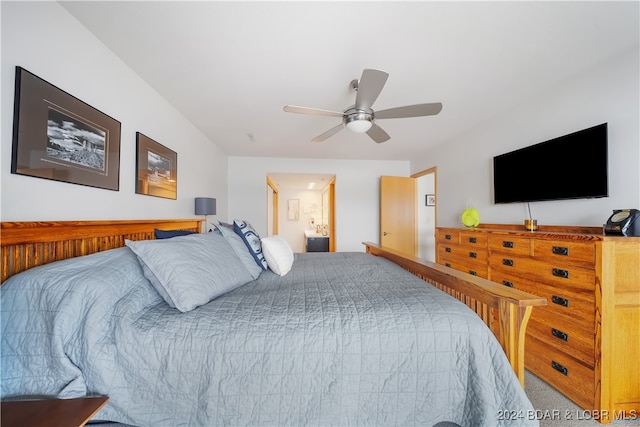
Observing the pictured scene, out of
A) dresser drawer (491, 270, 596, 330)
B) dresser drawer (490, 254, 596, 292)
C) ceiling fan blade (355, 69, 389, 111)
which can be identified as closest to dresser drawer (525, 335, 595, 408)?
dresser drawer (491, 270, 596, 330)

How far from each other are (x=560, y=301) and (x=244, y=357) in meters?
1.99

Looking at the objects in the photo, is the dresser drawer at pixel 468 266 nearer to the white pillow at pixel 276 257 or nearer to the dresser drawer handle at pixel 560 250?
the dresser drawer handle at pixel 560 250

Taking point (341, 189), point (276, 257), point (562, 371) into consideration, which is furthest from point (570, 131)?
point (341, 189)

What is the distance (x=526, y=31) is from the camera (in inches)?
58.3

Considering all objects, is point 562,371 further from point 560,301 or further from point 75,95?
point 75,95

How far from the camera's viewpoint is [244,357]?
897 mm

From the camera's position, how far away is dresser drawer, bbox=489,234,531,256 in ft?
6.04

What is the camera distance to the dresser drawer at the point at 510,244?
1.84 metres

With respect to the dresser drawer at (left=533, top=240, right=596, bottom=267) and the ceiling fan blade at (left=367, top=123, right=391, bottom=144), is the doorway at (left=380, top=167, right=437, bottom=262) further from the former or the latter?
the dresser drawer at (left=533, top=240, right=596, bottom=267)

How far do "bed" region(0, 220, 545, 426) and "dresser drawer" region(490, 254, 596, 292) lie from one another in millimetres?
859

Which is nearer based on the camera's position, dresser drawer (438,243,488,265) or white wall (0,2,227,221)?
white wall (0,2,227,221)

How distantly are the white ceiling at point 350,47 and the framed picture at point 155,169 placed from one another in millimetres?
524

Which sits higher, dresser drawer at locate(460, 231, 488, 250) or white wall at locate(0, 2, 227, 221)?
white wall at locate(0, 2, 227, 221)

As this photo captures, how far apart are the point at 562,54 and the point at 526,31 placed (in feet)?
1.62
